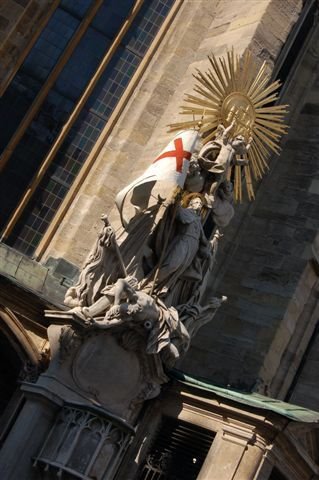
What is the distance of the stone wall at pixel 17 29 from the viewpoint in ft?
54.6

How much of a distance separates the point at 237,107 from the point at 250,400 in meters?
3.86

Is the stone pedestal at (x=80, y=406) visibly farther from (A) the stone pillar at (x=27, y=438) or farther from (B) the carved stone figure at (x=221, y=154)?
(B) the carved stone figure at (x=221, y=154)

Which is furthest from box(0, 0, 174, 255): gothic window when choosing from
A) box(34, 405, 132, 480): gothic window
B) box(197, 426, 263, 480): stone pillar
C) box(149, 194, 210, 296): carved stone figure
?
box(197, 426, 263, 480): stone pillar

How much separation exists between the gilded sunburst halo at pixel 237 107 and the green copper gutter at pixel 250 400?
2.65 m

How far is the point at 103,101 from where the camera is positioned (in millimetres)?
17641

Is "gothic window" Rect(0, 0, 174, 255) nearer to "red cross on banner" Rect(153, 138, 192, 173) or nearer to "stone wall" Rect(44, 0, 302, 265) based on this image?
"stone wall" Rect(44, 0, 302, 265)

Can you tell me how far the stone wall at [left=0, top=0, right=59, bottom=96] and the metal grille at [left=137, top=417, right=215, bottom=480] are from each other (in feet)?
16.4

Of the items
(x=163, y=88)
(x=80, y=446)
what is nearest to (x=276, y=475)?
(x=80, y=446)

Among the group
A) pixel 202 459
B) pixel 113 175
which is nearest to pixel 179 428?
pixel 202 459

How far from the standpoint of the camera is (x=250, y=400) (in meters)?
15.3

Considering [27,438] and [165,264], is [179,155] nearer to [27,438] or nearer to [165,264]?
[165,264]

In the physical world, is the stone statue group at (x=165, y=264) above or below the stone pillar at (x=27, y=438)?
above

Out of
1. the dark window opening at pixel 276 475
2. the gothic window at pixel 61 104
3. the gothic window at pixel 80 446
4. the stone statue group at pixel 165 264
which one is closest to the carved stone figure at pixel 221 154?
the stone statue group at pixel 165 264

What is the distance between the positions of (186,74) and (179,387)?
15.7ft
